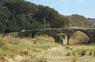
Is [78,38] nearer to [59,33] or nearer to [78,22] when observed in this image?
[59,33]

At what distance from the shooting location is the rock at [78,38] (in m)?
35.5

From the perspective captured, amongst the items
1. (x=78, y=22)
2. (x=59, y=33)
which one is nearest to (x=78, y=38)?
(x=59, y=33)

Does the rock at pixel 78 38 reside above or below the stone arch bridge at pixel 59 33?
below

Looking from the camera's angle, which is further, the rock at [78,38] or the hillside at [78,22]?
the hillside at [78,22]

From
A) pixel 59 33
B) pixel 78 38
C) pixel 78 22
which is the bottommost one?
pixel 78 38

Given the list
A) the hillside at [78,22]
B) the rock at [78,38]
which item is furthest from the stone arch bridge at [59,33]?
the hillside at [78,22]

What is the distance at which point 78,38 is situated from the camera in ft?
123

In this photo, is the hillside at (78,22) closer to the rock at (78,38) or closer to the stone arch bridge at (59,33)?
the rock at (78,38)

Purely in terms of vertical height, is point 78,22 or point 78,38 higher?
point 78,22

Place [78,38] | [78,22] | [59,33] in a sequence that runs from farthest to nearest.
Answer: [78,22] → [78,38] → [59,33]

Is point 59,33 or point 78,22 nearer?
point 59,33

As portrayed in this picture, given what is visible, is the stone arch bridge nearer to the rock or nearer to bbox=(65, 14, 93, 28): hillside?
the rock

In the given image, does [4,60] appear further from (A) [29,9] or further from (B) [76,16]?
(B) [76,16]

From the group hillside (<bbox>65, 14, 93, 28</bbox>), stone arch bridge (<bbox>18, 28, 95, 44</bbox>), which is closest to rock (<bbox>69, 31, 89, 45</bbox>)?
stone arch bridge (<bbox>18, 28, 95, 44</bbox>)
